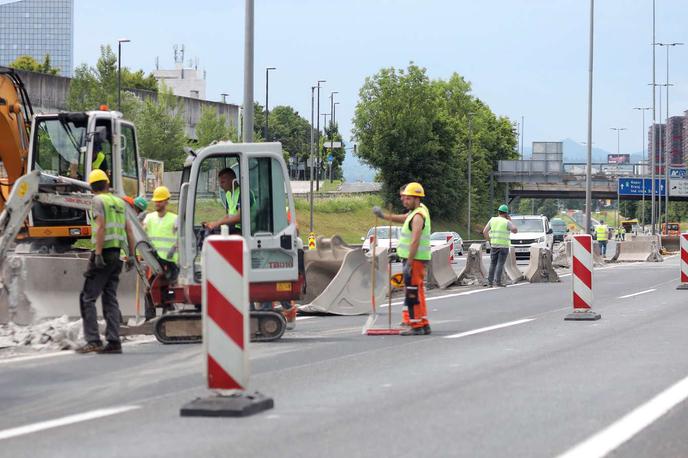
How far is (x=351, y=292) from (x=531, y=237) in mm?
27556

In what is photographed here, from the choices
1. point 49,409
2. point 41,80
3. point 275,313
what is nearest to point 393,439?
point 49,409

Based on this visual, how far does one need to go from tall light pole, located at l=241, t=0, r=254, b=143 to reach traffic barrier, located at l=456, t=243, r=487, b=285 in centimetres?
740

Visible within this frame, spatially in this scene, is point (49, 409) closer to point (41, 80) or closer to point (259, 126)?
point (41, 80)

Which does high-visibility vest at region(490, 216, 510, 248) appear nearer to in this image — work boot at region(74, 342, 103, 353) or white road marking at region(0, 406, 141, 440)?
work boot at region(74, 342, 103, 353)

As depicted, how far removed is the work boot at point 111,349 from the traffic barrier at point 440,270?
13810mm

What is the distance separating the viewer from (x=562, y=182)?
116000 millimetres

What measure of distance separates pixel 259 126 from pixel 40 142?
141883mm

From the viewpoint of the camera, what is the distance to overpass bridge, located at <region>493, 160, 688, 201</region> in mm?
109375

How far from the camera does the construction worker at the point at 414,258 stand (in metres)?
15.2

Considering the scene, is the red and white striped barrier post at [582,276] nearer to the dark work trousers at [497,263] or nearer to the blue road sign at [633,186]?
the dark work trousers at [497,263]

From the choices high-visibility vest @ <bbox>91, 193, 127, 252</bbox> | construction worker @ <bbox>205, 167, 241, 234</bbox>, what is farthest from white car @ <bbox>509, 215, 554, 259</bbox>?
high-visibility vest @ <bbox>91, 193, 127, 252</bbox>

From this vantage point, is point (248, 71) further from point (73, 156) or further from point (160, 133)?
point (160, 133)

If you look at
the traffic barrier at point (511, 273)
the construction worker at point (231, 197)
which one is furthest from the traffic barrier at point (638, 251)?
the construction worker at point (231, 197)

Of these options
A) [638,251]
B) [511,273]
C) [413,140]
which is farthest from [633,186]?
[511,273]
